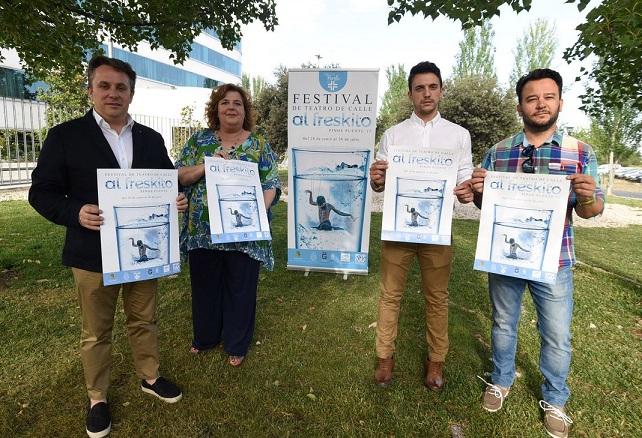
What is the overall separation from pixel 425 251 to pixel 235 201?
140 centimetres

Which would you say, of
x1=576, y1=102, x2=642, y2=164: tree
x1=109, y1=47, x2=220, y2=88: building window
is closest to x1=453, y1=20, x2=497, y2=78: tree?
x1=576, y1=102, x2=642, y2=164: tree

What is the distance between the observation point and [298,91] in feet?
16.4

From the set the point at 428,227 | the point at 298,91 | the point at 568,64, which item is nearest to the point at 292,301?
the point at 428,227

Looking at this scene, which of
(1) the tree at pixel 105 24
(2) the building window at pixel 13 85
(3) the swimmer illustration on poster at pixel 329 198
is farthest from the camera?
(2) the building window at pixel 13 85

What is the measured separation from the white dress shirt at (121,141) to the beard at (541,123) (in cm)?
238

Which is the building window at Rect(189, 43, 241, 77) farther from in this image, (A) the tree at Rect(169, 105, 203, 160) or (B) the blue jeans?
(B) the blue jeans

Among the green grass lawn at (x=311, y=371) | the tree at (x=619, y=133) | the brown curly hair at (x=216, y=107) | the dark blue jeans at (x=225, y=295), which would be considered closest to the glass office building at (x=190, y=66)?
the tree at (x=619, y=133)

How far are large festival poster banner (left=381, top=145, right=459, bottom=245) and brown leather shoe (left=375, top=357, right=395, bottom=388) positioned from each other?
3.31ft

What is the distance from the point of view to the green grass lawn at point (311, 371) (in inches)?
97.2

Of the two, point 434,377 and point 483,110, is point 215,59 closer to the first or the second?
point 483,110

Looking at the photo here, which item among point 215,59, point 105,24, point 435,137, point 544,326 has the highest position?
point 215,59

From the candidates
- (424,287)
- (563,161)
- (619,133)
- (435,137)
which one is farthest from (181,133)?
(619,133)

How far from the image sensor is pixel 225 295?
124 inches

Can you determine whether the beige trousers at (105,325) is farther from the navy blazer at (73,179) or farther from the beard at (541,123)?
the beard at (541,123)
